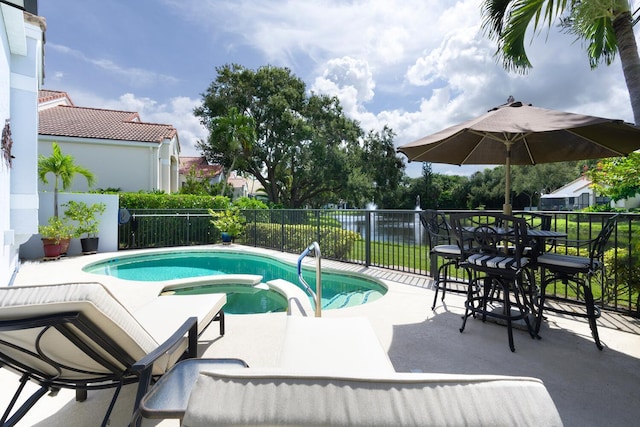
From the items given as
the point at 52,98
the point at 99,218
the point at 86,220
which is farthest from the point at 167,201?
the point at 52,98

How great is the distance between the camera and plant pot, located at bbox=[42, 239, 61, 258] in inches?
321

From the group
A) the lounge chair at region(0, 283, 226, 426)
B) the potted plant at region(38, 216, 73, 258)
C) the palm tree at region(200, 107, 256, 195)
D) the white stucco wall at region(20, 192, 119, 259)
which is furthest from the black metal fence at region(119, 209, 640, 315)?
the palm tree at region(200, 107, 256, 195)

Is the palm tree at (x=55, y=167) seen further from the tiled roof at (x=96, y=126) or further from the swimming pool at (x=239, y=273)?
the tiled roof at (x=96, y=126)

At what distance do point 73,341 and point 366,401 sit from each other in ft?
4.85

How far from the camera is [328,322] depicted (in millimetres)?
2186

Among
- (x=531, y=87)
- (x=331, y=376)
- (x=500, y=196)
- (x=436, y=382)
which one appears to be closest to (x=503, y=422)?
(x=436, y=382)

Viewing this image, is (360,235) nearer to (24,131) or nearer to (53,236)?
(24,131)

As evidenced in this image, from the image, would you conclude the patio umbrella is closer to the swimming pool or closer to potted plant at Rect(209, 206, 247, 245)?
the swimming pool

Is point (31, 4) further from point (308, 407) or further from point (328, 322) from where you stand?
point (308, 407)

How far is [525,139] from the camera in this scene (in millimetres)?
4020

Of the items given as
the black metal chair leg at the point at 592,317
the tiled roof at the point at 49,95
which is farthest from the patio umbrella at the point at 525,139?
the tiled roof at the point at 49,95

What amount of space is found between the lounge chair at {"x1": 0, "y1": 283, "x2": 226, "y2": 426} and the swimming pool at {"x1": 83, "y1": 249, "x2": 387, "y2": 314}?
326 centimetres

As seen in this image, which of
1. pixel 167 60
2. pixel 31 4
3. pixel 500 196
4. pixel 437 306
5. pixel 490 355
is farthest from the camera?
pixel 500 196

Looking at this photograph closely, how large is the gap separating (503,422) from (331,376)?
359 millimetres
